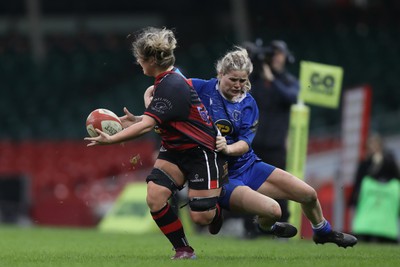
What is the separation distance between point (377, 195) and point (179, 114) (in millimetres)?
6757

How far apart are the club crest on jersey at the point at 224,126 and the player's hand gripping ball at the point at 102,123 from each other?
2.80 ft

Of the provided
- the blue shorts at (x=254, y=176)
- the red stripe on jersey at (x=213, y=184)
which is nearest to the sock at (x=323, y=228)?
the blue shorts at (x=254, y=176)

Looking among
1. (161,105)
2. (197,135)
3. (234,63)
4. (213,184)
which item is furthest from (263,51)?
→ (161,105)

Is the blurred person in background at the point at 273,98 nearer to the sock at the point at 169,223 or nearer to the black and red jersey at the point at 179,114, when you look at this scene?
the black and red jersey at the point at 179,114

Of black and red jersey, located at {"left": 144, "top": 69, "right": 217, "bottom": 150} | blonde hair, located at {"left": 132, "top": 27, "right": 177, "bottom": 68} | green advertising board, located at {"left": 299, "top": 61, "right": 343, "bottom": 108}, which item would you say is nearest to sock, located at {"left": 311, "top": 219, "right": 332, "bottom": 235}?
black and red jersey, located at {"left": 144, "top": 69, "right": 217, "bottom": 150}

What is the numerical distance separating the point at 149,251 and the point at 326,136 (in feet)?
36.6

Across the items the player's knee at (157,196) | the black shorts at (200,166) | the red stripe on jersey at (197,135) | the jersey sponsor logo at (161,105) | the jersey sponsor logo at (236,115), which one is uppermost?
the jersey sponsor logo at (161,105)

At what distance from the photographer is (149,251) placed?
33.6 feet

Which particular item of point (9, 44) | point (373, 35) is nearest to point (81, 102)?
point (9, 44)

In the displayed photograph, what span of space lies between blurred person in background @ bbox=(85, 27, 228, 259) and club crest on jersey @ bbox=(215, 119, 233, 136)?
0.69 feet

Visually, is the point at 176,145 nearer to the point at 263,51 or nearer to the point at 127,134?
the point at 127,134

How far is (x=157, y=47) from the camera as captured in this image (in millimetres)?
8609

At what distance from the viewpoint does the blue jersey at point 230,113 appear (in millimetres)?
9031

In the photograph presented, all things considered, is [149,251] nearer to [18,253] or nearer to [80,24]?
[18,253]
